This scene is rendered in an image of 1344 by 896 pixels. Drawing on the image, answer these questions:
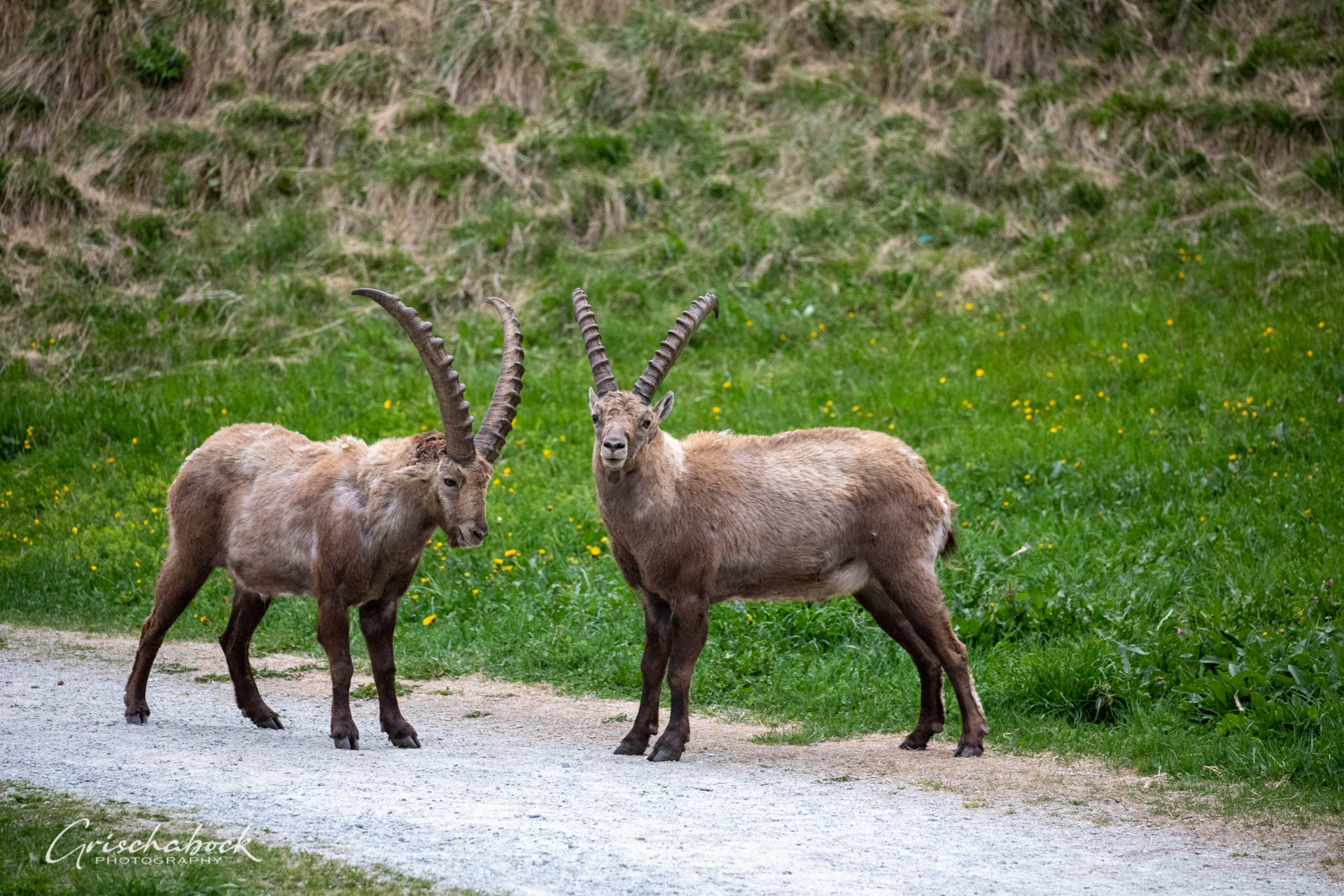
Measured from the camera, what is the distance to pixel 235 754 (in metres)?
7.35

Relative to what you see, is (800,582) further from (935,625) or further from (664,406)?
(664,406)

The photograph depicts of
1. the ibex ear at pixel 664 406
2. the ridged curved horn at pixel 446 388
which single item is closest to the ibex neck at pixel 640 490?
the ibex ear at pixel 664 406

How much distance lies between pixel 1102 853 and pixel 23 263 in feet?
60.0

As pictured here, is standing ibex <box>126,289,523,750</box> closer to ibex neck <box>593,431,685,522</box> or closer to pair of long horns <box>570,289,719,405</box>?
pair of long horns <box>570,289,719,405</box>

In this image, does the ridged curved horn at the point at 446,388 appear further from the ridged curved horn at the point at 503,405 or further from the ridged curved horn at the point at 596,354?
the ridged curved horn at the point at 596,354

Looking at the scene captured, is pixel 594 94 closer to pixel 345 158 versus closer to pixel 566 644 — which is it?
pixel 345 158

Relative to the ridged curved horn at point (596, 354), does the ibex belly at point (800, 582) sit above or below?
below

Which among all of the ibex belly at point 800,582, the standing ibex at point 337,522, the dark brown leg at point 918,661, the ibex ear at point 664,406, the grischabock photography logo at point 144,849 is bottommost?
the dark brown leg at point 918,661

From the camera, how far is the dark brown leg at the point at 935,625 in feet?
26.4

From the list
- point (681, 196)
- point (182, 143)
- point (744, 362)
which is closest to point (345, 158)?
point (182, 143)

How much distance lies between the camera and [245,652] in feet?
27.9

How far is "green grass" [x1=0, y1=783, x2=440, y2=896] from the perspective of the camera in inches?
192

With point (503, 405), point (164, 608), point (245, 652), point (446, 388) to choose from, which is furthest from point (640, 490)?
point (164, 608)

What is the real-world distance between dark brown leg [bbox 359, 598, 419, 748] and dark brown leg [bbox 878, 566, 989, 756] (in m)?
3.13
